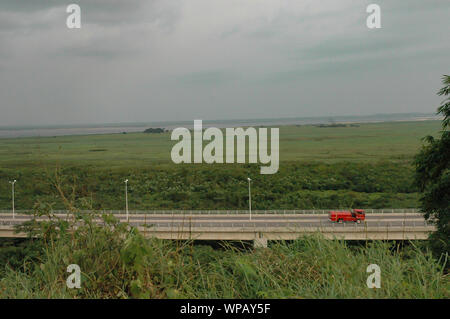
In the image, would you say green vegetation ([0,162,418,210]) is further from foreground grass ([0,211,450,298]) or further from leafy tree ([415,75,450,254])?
foreground grass ([0,211,450,298])

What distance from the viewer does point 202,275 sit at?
3834mm

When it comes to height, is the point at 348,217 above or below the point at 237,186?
below

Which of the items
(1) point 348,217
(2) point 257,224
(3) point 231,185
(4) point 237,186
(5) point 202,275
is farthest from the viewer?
(3) point 231,185

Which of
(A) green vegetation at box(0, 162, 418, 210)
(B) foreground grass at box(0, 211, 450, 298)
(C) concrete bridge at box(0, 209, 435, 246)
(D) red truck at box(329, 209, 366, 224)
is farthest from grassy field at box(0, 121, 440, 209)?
(B) foreground grass at box(0, 211, 450, 298)

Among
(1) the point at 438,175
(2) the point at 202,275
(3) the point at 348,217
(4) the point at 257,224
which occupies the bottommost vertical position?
(4) the point at 257,224

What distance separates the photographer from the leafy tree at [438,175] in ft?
36.0

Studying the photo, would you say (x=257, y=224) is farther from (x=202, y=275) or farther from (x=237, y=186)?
(x=237, y=186)

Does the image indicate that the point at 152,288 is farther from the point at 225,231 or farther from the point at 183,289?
the point at 225,231

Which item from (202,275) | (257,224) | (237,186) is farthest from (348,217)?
(237,186)

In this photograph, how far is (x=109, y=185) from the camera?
4322 cm

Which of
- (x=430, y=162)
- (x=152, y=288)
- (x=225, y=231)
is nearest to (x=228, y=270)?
(x=152, y=288)

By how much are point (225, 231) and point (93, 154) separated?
53950 mm

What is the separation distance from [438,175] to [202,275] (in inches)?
429

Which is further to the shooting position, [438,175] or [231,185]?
[231,185]
